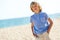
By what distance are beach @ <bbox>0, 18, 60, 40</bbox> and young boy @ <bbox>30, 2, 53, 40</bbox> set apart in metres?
0.04

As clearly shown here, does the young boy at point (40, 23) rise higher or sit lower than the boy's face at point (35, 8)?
lower

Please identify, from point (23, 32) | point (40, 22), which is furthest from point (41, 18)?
point (23, 32)

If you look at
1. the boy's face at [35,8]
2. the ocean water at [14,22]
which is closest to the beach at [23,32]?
the ocean water at [14,22]

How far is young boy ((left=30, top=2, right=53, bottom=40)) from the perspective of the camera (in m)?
1.33

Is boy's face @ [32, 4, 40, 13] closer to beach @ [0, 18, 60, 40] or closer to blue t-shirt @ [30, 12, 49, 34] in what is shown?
blue t-shirt @ [30, 12, 49, 34]

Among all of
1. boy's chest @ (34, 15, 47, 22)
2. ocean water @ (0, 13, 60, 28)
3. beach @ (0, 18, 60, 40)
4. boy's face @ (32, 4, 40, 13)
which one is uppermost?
boy's face @ (32, 4, 40, 13)

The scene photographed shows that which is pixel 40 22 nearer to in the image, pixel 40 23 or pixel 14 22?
pixel 40 23

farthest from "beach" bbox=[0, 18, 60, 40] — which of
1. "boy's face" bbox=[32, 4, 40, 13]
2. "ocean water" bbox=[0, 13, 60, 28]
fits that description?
"boy's face" bbox=[32, 4, 40, 13]

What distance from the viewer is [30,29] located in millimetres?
1369

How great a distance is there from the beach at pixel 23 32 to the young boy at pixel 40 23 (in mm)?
43

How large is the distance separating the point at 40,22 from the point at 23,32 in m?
0.17

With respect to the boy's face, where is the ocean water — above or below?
below

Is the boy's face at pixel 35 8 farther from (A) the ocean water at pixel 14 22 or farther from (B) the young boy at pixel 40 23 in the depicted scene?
(A) the ocean water at pixel 14 22

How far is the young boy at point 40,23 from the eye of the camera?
4.36ft
